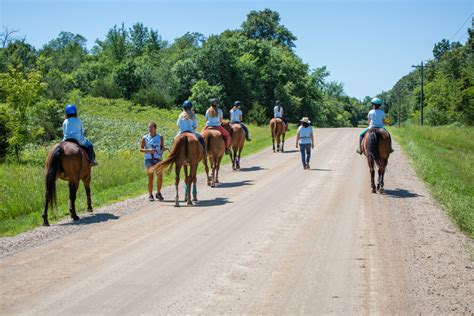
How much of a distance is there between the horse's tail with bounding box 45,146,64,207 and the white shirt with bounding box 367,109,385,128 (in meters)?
9.17

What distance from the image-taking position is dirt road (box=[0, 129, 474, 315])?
6.87 metres

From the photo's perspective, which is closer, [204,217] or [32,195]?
[204,217]

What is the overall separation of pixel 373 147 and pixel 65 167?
8.77 meters

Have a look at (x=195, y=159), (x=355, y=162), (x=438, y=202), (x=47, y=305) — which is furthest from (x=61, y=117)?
(x=47, y=305)

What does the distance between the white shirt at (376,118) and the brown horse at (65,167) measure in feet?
28.0

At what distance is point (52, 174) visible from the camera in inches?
481

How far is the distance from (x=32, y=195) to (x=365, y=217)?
9.54m

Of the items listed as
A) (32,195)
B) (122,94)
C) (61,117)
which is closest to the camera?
(32,195)

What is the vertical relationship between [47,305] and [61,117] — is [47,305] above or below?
below

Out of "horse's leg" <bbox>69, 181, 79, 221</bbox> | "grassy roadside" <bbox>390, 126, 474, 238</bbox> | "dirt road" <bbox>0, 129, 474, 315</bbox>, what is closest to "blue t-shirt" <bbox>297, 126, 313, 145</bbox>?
"grassy roadside" <bbox>390, 126, 474, 238</bbox>

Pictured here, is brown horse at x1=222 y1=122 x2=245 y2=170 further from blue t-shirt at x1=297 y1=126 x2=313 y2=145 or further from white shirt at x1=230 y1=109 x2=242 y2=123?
blue t-shirt at x1=297 y1=126 x2=313 y2=145

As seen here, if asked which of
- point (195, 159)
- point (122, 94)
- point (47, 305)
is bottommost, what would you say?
point (47, 305)

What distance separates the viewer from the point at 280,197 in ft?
48.4

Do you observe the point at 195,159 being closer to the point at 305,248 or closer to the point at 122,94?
the point at 305,248
